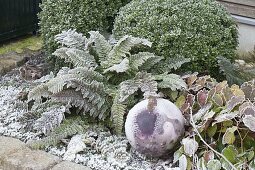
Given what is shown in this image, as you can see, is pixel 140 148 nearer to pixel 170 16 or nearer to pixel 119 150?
pixel 119 150

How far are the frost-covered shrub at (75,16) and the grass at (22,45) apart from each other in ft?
2.32

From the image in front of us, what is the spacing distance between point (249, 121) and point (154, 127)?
1.67 ft

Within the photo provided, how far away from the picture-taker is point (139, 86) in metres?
2.80

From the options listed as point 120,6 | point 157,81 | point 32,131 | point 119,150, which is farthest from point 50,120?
point 120,6

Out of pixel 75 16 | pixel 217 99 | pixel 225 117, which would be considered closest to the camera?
pixel 225 117

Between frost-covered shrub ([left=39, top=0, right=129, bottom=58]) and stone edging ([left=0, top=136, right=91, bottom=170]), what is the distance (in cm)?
116

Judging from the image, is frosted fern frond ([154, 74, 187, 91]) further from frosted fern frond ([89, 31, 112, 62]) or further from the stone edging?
the stone edging

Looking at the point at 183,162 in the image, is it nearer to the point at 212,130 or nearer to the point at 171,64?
the point at 212,130

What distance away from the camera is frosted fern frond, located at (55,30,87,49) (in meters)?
3.23

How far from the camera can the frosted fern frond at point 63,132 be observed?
8.75ft

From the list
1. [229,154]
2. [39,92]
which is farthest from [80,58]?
[229,154]

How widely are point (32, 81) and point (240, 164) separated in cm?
180

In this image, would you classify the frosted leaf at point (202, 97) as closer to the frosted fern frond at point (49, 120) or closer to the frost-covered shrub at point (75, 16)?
the frosted fern frond at point (49, 120)

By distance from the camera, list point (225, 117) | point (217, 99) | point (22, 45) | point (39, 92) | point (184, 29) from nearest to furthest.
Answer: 1. point (225, 117)
2. point (217, 99)
3. point (39, 92)
4. point (184, 29)
5. point (22, 45)
